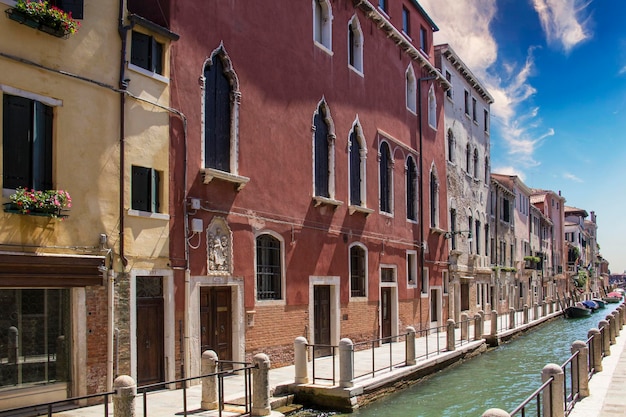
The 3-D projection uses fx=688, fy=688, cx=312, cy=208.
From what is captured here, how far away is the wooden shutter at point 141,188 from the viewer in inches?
475

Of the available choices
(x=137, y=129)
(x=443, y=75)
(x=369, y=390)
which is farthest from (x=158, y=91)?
(x=443, y=75)

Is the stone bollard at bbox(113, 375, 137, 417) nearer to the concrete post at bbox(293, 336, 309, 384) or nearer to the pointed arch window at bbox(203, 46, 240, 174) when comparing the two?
the concrete post at bbox(293, 336, 309, 384)

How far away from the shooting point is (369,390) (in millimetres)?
13594

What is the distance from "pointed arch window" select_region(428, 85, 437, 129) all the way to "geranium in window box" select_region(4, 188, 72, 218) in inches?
730

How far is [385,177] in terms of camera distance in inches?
873

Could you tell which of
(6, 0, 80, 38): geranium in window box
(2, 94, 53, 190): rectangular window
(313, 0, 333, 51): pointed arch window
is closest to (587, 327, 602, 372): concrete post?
(313, 0, 333, 51): pointed arch window

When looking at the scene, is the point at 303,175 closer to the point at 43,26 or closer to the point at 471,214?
the point at 43,26

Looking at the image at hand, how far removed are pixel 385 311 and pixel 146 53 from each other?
1240cm

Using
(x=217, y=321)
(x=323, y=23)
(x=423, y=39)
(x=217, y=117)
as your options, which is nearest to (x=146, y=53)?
(x=217, y=117)

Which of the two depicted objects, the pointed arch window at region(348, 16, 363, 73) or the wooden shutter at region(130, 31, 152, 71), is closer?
the wooden shutter at region(130, 31, 152, 71)

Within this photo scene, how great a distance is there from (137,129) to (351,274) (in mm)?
9296

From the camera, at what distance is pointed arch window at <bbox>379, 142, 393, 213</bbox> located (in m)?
21.9

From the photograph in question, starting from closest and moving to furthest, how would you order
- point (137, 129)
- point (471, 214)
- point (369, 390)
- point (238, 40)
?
point (137, 129) < point (369, 390) < point (238, 40) < point (471, 214)

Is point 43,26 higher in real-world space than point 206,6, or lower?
lower
